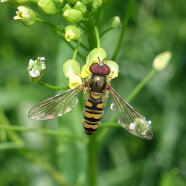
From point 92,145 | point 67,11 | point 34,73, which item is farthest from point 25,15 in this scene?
point 92,145

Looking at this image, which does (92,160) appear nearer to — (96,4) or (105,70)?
(105,70)

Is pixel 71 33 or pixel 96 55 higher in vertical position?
pixel 71 33

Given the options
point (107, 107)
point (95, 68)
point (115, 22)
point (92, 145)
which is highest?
point (115, 22)

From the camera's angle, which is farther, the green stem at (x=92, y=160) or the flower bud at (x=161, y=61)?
the flower bud at (x=161, y=61)

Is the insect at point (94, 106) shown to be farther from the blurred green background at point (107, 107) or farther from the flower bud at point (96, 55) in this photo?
the blurred green background at point (107, 107)

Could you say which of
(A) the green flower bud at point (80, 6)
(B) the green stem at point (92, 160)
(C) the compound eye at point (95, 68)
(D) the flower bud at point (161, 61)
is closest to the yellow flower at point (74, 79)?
(C) the compound eye at point (95, 68)

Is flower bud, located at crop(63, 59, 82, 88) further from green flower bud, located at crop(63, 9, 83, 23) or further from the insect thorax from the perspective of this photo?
green flower bud, located at crop(63, 9, 83, 23)
